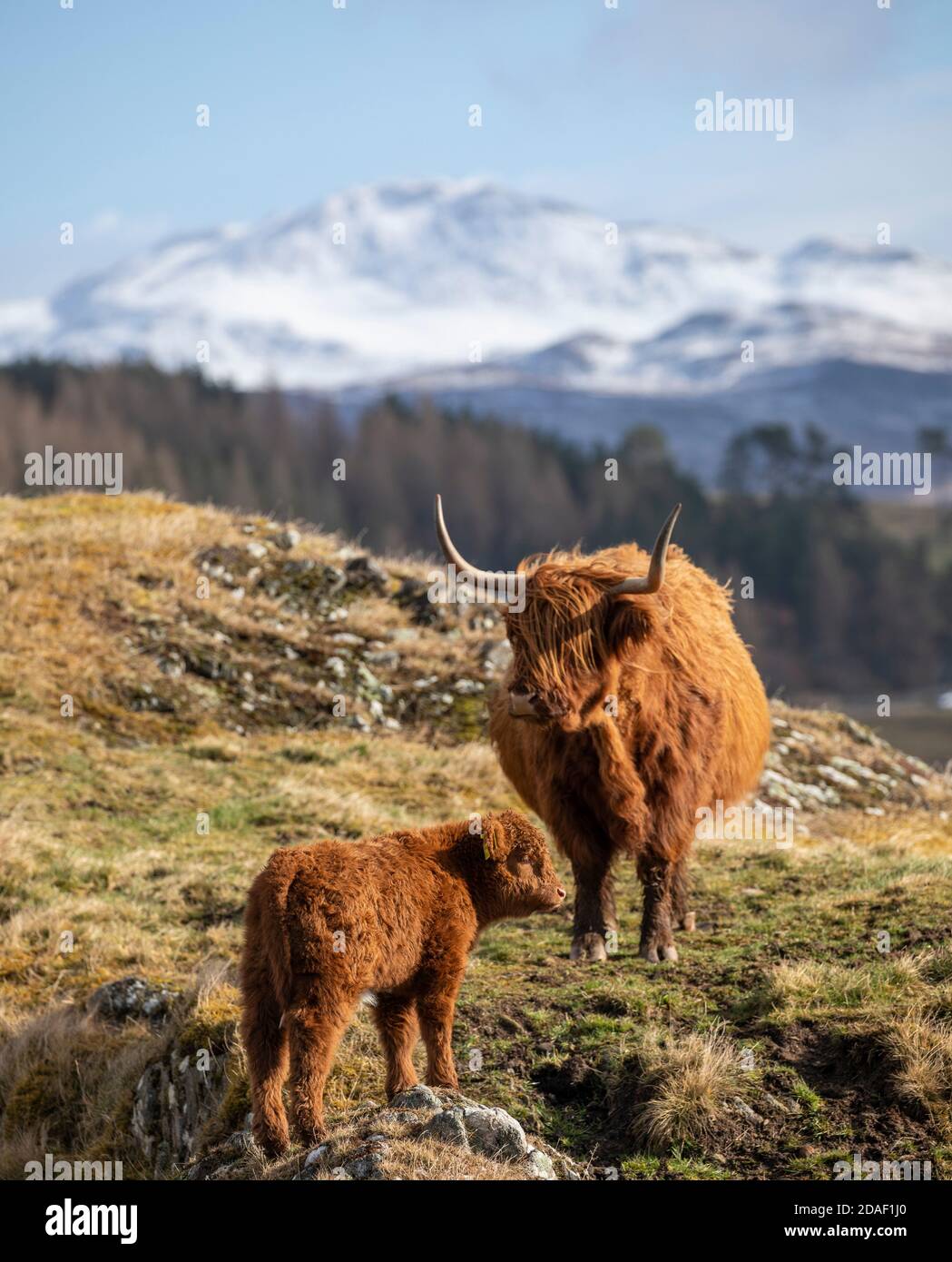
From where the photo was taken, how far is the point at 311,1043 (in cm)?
569

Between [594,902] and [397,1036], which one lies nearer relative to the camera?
[397,1036]

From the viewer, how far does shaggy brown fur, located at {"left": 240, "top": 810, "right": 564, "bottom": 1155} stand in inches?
226

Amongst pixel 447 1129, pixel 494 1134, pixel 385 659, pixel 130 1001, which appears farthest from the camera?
pixel 385 659

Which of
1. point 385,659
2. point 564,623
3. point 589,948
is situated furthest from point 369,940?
point 385,659

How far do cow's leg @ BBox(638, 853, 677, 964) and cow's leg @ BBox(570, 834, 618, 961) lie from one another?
234mm

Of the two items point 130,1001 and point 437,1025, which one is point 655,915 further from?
point 130,1001

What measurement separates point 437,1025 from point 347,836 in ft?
17.2

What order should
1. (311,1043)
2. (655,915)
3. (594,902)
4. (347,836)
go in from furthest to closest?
(347,836)
(594,902)
(655,915)
(311,1043)

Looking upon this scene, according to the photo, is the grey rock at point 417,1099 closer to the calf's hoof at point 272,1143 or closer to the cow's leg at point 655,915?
the calf's hoof at point 272,1143

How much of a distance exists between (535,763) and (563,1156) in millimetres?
3050

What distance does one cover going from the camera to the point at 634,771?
8586mm

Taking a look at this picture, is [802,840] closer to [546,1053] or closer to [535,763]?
[535,763]

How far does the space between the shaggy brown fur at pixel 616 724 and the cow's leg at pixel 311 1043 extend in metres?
2.46
